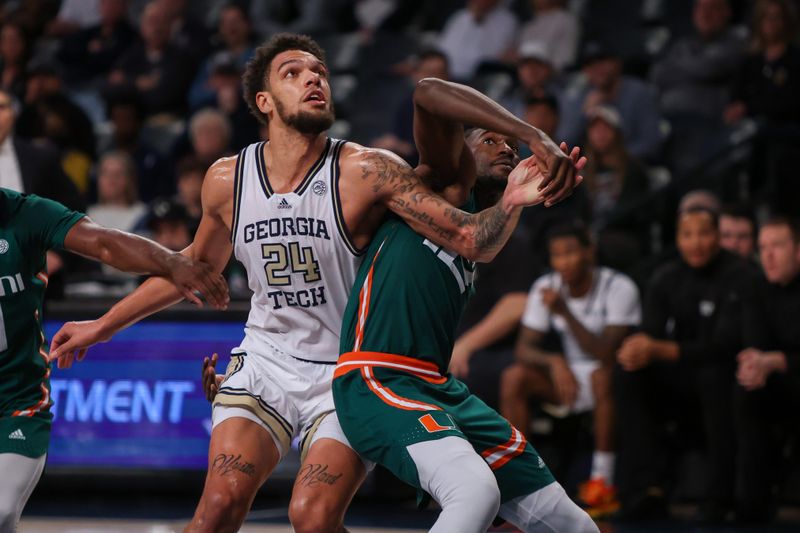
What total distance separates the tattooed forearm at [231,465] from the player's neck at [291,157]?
3.15 ft

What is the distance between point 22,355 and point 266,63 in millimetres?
1413

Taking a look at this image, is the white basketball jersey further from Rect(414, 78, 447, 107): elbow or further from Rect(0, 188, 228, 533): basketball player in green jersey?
Rect(414, 78, 447, 107): elbow

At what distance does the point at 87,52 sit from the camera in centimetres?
1437

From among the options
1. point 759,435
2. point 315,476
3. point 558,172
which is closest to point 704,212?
point 759,435

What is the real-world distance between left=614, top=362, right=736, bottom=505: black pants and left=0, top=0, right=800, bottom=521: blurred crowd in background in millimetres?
13

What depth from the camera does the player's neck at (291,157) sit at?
16.3 feet

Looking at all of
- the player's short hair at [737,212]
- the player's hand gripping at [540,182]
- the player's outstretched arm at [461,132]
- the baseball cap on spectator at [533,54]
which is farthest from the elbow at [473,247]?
the baseball cap on spectator at [533,54]

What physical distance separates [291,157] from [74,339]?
102 cm

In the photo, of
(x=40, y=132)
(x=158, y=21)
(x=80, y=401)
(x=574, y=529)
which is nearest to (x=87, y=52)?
(x=158, y=21)

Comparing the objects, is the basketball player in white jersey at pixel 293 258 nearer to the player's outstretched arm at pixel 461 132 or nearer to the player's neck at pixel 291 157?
the player's neck at pixel 291 157

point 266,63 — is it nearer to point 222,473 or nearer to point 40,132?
point 222,473

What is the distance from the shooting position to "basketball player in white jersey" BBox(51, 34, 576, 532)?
4613 millimetres

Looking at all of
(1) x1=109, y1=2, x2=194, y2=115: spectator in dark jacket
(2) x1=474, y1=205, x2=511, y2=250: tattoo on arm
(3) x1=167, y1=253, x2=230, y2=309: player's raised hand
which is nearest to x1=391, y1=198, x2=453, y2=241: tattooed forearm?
(2) x1=474, y1=205, x2=511, y2=250: tattoo on arm

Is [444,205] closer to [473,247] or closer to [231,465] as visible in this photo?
[473,247]
